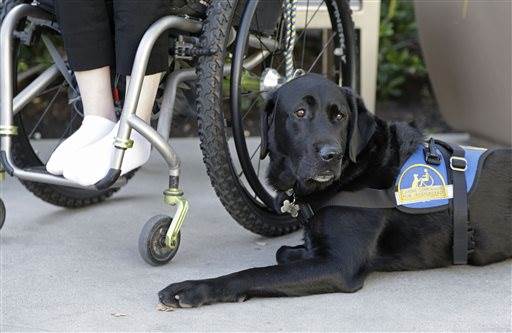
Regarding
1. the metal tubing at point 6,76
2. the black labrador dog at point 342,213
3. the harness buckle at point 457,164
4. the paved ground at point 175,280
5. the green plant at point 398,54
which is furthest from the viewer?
the green plant at point 398,54

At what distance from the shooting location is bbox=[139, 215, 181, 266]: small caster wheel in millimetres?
2584

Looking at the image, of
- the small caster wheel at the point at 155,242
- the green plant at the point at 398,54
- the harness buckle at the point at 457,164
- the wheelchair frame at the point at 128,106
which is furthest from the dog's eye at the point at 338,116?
the green plant at the point at 398,54

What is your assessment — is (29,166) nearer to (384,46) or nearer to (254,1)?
(254,1)

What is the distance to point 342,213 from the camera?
250cm

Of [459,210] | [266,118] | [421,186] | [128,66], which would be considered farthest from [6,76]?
[459,210]

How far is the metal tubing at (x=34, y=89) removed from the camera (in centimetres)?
286

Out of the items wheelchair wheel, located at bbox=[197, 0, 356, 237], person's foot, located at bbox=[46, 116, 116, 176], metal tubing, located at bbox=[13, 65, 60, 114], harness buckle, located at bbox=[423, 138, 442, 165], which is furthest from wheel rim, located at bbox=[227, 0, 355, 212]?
metal tubing, located at bbox=[13, 65, 60, 114]

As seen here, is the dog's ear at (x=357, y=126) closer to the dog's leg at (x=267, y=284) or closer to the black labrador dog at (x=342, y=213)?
the black labrador dog at (x=342, y=213)

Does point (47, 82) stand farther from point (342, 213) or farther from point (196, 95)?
point (342, 213)

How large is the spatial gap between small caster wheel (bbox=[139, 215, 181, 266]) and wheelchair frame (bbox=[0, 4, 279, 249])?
1.3 inches

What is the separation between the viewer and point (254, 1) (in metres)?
2.74

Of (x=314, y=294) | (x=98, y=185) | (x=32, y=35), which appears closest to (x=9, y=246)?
(x=98, y=185)

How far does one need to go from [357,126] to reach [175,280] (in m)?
0.73

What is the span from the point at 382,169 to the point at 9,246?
131 centimetres
